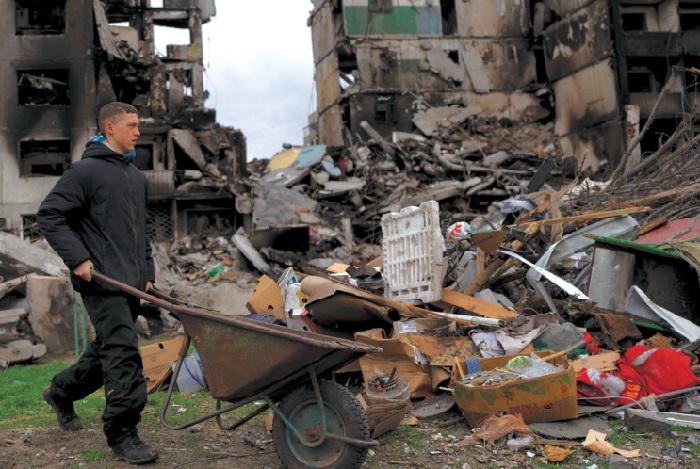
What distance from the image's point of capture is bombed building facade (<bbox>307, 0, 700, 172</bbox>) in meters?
23.0

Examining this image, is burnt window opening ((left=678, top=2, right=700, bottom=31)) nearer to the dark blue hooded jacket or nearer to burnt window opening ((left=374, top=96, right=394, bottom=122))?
burnt window opening ((left=374, top=96, right=394, bottom=122))

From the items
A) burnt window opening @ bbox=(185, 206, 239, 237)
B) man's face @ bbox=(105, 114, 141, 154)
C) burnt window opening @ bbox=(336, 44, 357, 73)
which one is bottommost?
man's face @ bbox=(105, 114, 141, 154)

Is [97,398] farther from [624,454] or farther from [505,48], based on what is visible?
[505,48]

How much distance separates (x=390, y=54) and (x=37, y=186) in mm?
14221

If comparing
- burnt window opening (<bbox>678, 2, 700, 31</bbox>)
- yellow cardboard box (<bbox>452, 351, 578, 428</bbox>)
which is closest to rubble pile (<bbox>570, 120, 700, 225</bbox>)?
yellow cardboard box (<bbox>452, 351, 578, 428</bbox>)

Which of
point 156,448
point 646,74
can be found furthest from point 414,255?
point 646,74

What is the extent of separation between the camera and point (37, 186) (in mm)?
21438

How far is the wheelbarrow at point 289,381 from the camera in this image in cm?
308

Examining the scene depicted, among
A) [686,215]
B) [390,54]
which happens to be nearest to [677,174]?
[686,215]

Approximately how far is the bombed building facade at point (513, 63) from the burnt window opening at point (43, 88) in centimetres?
1033

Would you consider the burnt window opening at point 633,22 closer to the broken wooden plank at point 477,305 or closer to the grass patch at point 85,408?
the broken wooden plank at point 477,305

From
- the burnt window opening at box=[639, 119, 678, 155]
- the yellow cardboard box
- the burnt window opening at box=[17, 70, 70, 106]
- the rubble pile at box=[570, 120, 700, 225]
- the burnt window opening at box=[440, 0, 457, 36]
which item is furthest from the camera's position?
the burnt window opening at box=[440, 0, 457, 36]

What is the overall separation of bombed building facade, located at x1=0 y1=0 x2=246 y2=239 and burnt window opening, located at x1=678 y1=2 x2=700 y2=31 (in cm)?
1763

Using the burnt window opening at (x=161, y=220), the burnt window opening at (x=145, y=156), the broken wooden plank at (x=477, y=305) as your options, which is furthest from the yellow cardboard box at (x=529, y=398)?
the burnt window opening at (x=145, y=156)
